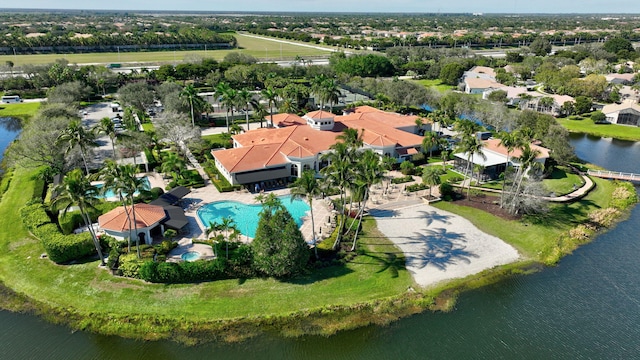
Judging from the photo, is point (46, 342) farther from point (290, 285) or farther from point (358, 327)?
point (358, 327)

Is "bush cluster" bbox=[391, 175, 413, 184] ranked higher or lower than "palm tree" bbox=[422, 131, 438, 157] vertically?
lower

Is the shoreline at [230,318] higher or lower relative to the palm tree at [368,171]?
lower

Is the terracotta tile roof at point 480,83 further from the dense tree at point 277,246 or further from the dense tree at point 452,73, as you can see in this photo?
the dense tree at point 277,246

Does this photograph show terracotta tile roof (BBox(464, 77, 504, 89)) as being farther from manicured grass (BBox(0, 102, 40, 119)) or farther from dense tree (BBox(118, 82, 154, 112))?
manicured grass (BBox(0, 102, 40, 119))

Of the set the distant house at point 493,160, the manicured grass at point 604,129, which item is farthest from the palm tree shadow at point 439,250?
the manicured grass at point 604,129

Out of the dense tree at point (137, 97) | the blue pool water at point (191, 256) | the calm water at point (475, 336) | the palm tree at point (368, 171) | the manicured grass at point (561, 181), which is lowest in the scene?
the calm water at point (475, 336)

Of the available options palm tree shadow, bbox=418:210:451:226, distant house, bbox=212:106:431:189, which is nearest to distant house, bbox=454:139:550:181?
distant house, bbox=212:106:431:189

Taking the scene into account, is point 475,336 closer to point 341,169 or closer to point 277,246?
point 277,246
